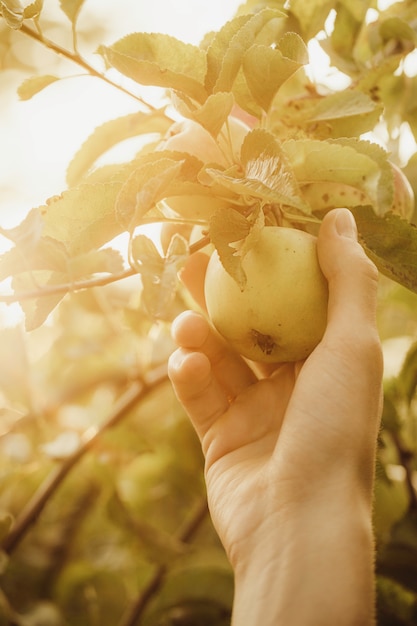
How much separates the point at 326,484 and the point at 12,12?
2.37 ft

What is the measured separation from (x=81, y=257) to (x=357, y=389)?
400mm

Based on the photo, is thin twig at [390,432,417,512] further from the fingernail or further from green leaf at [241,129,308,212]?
green leaf at [241,129,308,212]

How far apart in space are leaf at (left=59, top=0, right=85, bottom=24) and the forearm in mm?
771

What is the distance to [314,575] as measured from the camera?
0.79 metres

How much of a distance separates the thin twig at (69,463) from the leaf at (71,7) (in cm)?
87

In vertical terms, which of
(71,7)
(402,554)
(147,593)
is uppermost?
(71,7)

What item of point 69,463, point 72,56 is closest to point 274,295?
point 72,56

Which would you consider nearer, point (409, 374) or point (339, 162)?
point (339, 162)

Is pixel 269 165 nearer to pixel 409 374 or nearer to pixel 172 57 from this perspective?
pixel 172 57

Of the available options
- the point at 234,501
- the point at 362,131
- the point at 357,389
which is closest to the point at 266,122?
the point at 362,131

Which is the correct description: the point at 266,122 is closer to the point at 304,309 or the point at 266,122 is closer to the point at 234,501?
the point at 304,309

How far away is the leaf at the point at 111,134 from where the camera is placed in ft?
3.17

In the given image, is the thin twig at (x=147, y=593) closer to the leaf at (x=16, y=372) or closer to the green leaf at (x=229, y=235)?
the leaf at (x=16, y=372)

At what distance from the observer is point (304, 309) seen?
2.68 ft
